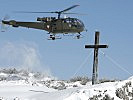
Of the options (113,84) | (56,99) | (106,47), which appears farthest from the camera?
(106,47)

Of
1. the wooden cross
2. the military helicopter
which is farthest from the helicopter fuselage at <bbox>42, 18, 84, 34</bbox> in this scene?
the wooden cross

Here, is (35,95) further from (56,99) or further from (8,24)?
(8,24)

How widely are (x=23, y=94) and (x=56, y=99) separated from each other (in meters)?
3.55

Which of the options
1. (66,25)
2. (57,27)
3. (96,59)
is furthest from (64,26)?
(96,59)

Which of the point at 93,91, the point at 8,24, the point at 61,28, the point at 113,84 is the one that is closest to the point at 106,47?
the point at 113,84

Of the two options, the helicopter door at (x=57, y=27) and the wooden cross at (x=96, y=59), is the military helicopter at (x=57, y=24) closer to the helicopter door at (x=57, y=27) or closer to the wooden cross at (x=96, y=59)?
the helicopter door at (x=57, y=27)

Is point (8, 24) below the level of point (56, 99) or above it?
above

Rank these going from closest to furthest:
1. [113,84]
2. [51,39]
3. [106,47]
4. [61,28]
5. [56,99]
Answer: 1. [56,99]
2. [113,84]
3. [106,47]
4. [51,39]
5. [61,28]

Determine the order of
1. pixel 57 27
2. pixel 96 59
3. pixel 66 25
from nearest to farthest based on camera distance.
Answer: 1. pixel 96 59
2. pixel 66 25
3. pixel 57 27

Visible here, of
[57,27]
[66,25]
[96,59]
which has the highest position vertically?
[66,25]

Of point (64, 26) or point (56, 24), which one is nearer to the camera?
point (64, 26)

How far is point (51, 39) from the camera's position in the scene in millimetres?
38281

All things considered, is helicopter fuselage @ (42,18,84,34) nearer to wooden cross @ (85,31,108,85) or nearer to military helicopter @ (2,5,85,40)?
military helicopter @ (2,5,85,40)

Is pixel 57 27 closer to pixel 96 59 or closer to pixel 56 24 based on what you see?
pixel 56 24
